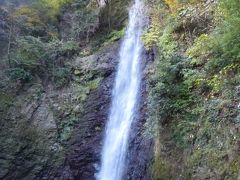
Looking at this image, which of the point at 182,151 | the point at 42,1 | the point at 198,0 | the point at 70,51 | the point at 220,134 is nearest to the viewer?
the point at 220,134

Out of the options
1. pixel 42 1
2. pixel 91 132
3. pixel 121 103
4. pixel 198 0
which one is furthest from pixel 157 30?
pixel 42 1

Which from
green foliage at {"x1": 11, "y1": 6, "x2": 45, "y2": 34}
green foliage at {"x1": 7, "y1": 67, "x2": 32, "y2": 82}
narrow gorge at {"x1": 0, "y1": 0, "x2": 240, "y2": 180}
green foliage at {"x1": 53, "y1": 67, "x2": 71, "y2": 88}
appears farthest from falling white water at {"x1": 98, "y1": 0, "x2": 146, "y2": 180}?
green foliage at {"x1": 11, "y1": 6, "x2": 45, "y2": 34}

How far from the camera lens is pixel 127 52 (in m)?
14.2

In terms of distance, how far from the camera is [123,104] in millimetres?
12414

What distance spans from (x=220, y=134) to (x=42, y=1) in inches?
534

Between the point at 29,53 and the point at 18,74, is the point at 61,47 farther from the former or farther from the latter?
the point at 18,74

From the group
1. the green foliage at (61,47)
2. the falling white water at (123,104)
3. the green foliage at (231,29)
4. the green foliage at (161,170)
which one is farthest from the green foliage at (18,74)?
the green foliage at (231,29)

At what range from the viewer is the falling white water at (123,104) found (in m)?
11.2

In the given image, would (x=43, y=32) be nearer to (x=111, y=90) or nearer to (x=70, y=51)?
(x=70, y=51)

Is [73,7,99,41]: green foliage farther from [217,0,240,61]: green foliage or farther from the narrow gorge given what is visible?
[217,0,240,61]: green foliage

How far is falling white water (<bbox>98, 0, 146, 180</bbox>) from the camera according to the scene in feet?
36.8

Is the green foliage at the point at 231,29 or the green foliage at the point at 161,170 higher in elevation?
the green foliage at the point at 231,29

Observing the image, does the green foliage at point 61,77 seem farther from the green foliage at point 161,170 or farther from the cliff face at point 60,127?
the green foliage at point 161,170

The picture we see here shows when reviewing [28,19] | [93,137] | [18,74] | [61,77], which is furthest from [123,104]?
[28,19]
